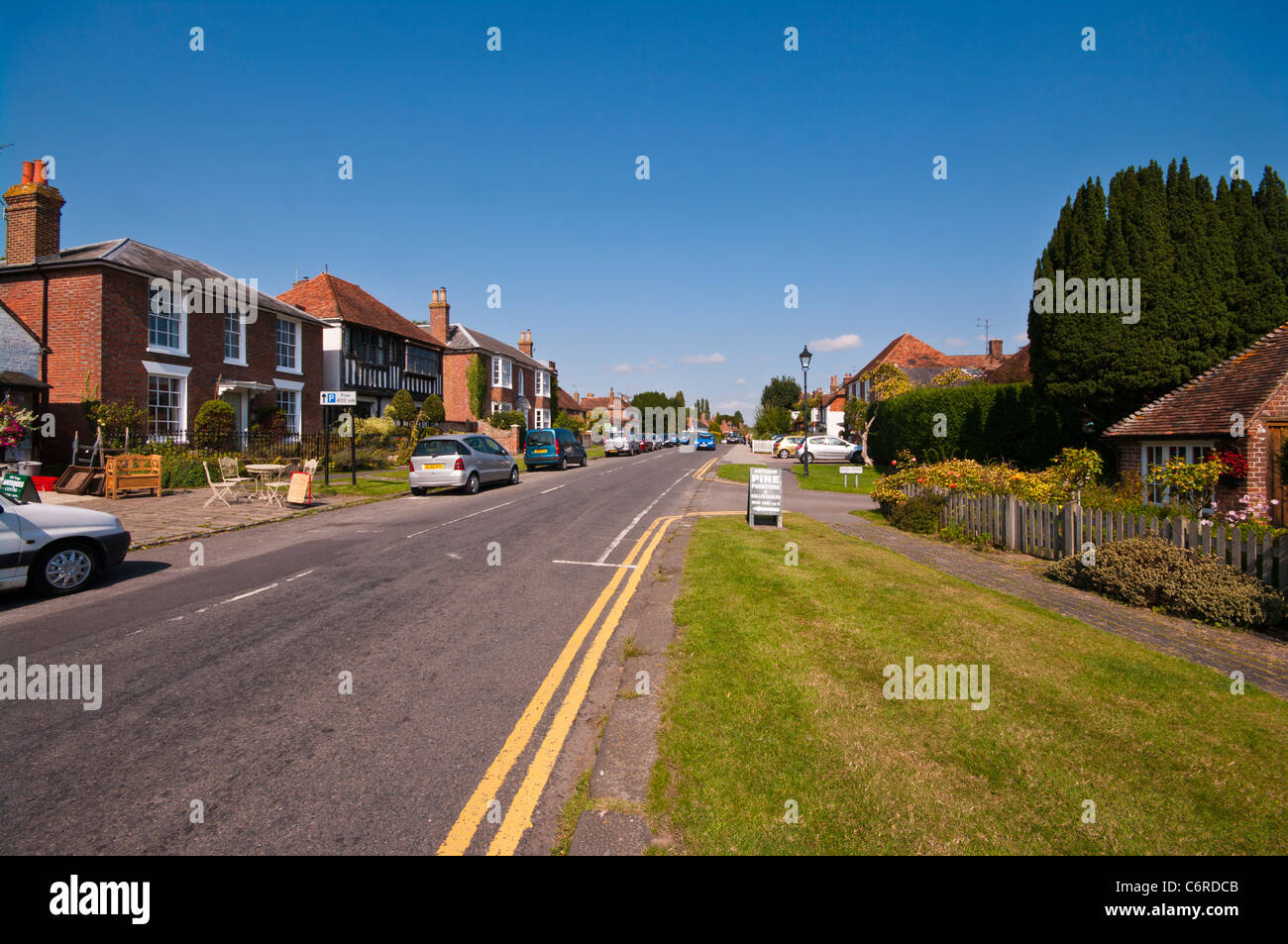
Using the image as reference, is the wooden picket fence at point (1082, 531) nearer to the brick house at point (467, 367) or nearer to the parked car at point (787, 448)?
the parked car at point (787, 448)

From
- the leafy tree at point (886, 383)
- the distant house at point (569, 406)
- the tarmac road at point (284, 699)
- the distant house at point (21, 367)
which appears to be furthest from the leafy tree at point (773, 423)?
the tarmac road at point (284, 699)

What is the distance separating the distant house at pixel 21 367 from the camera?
61.1ft

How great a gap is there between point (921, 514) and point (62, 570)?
45.2ft

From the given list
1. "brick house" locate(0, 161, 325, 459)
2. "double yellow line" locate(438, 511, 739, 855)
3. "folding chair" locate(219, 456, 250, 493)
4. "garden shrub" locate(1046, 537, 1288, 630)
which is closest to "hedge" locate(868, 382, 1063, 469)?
"garden shrub" locate(1046, 537, 1288, 630)

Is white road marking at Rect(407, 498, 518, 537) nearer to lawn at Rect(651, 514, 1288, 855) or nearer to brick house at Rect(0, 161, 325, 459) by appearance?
lawn at Rect(651, 514, 1288, 855)

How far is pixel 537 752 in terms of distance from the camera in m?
4.03

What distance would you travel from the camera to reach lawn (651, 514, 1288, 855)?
10.2ft

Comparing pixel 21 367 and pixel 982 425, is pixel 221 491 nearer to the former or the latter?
pixel 21 367

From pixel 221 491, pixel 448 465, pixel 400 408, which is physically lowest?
pixel 221 491

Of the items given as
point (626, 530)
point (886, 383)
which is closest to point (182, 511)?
point (626, 530)

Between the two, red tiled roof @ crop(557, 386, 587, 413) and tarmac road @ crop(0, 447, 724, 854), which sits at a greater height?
red tiled roof @ crop(557, 386, 587, 413)

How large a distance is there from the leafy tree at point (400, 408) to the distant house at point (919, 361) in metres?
40.6

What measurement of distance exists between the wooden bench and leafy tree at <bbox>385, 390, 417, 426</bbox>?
20.3 meters
